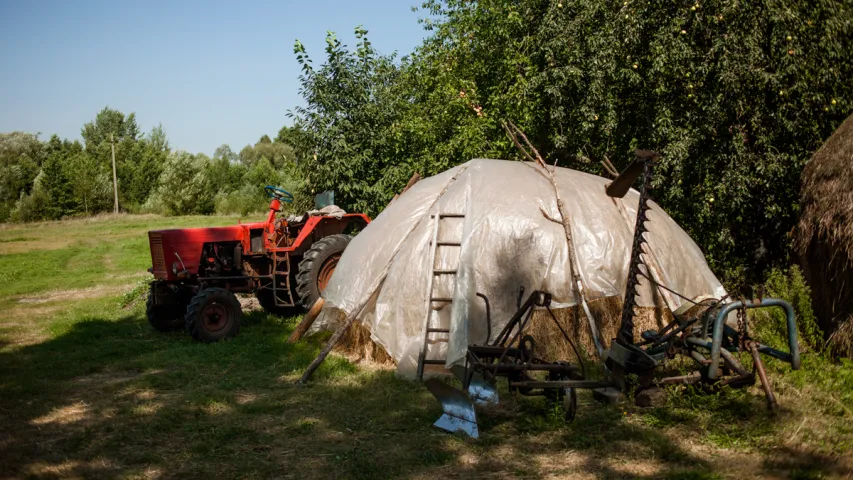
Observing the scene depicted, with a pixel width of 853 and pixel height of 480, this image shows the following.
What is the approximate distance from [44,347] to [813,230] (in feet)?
37.6

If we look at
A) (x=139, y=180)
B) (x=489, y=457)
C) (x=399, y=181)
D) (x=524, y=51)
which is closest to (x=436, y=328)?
(x=489, y=457)

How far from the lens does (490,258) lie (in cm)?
815

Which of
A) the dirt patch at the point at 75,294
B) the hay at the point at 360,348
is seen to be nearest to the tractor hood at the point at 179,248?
the hay at the point at 360,348

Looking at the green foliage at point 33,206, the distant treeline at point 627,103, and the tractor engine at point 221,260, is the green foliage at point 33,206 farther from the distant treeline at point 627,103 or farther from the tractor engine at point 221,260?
the tractor engine at point 221,260

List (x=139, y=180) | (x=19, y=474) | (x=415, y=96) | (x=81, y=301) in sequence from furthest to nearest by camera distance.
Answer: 1. (x=139, y=180)
2. (x=415, y=96)
3. (x=81, y=301)
4. (x=19, y=474)

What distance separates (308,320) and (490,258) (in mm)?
3007

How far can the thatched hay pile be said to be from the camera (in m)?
7.54

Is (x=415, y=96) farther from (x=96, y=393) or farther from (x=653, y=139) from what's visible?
(x=96, y=393)

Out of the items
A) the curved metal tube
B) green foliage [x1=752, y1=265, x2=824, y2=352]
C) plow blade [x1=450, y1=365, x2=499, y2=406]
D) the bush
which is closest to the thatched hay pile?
green foliage [x1=752, y1=265, x2=824, y2=352]

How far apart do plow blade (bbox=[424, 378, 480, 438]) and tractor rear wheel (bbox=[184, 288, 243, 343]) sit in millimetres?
4755

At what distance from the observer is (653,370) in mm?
6328

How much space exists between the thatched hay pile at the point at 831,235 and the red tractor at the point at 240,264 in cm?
706

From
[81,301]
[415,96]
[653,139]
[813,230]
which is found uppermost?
[415,96]

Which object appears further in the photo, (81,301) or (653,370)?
(81,301)
